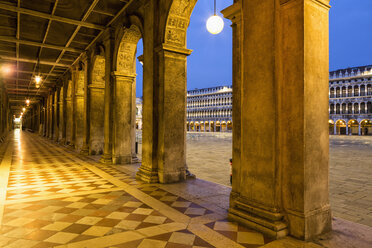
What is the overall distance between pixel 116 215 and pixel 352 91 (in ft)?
213

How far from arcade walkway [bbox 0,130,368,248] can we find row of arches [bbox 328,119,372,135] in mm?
60266

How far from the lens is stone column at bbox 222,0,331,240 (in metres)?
3.26

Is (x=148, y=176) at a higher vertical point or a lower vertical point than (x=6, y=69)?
lower

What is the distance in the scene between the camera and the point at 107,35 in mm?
10266

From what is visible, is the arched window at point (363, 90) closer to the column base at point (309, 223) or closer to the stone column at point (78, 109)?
the stone column at point (78, 109)

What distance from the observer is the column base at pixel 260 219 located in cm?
332

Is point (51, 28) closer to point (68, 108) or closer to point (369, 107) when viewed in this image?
point (68, 108)

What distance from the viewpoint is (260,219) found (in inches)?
140

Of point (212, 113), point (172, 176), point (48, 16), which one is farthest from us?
point (212, 113)

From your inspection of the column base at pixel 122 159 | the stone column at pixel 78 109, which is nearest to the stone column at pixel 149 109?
the column base at pixel 122 159

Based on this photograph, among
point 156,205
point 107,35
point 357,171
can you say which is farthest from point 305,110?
point 107,35

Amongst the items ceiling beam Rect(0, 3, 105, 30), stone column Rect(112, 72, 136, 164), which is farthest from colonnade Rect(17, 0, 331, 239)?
ceiling beam Rect(0, 3, 105, 30)

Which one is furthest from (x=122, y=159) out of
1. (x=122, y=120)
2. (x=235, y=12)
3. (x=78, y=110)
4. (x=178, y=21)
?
(x=78, y=110)

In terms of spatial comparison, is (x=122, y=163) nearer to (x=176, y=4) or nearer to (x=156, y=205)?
(x=156, y=205)
